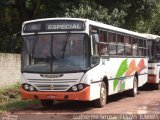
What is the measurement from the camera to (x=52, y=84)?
1516cm

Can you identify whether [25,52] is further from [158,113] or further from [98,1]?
[98,1]

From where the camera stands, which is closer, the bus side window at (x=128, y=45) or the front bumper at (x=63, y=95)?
the front bumper at (x=63, y=95)

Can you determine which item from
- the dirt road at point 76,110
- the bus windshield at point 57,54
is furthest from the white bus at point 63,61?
the dirt road at point 76,110

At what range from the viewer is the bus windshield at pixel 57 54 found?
15.1 meters

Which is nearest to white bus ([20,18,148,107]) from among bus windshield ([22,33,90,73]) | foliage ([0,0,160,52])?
Answer: bus windshield ([22,33,90,73])

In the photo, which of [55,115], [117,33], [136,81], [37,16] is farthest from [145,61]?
[55,115]

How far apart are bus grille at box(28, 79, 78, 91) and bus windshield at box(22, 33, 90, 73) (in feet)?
1.00

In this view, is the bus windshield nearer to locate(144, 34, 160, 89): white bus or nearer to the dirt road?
the dirt road

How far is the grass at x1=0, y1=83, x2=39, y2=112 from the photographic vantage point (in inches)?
645

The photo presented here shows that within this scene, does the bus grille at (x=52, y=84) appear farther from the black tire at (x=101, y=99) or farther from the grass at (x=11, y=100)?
the black tire at (x=101, y=99)

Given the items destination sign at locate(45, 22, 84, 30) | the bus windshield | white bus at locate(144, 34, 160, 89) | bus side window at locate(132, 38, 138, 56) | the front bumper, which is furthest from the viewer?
white bus at locate(144, 34, 160, 89)

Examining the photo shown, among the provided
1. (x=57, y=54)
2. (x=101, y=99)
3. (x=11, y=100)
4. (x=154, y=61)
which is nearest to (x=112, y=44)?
(x=101, y=99)

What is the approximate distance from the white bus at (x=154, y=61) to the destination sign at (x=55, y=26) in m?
10.4

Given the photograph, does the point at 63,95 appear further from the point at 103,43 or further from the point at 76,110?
the point at 103,43
